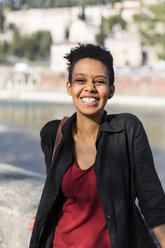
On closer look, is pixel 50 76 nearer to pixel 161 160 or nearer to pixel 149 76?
pixel 149 76

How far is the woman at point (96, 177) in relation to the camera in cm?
138

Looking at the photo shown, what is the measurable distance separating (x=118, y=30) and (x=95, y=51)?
58023mm

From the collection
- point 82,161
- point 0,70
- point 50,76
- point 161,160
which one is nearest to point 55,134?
point 82,161

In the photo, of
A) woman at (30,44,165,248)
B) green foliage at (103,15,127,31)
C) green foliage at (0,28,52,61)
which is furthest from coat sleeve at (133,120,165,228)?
green foliage at (103,15,127,31)

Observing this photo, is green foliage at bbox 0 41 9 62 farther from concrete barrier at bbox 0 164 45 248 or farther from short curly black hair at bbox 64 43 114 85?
short curly black hair at bbox 64 43 114 85

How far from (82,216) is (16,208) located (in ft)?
2.58

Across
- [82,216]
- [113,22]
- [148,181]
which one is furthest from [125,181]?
[113,22]

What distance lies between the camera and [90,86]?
4.91 feet

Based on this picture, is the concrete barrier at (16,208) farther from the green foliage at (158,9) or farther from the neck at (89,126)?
the green foliage at (158,9)

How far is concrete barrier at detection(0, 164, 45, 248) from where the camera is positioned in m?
2.01

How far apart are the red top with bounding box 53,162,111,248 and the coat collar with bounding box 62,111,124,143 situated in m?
0.13

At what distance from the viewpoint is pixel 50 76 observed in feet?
141

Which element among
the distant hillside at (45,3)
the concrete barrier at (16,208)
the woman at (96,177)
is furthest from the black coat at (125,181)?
the distant hillside at (45,3)

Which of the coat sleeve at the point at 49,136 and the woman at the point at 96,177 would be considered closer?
the woman at the point at 96,177
